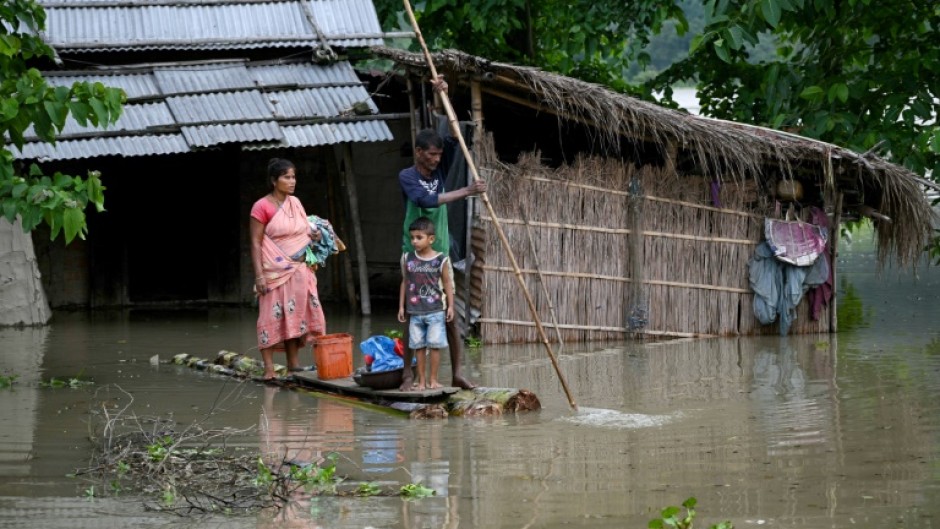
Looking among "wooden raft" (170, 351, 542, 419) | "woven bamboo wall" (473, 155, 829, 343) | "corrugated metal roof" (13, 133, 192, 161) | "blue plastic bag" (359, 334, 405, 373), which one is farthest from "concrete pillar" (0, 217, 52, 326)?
"blue plastic bag" (359, 334, 405, 373)

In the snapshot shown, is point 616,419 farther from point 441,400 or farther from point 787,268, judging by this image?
point 787,268

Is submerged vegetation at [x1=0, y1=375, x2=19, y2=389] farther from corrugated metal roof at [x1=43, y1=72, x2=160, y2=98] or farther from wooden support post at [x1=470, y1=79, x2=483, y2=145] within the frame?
corrugated metal roof at [x1=43, y1=72, x2=160, y2=98]

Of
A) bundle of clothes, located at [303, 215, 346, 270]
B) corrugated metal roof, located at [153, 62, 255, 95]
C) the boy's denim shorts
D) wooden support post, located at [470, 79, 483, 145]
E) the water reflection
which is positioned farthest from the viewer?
corrugated metal roof, located at [153, 62, 255, 95]

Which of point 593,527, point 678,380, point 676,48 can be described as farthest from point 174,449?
point 676,48

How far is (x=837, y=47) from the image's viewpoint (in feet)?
44.9

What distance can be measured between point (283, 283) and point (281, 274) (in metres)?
0.06

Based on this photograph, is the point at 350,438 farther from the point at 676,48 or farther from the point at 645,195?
the point at 676,48

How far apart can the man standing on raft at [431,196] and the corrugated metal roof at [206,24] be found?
5.86 m

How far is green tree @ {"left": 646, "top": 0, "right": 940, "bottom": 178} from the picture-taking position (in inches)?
474

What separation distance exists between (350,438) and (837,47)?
884cm

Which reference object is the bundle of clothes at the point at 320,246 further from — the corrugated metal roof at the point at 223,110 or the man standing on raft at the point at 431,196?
the corrugated metal roof at the point at 223,110

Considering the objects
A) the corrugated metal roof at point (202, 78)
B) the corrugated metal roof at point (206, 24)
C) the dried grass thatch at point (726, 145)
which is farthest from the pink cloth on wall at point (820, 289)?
the corrugated metal roof at point (202, 78)

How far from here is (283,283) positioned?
8820 mm

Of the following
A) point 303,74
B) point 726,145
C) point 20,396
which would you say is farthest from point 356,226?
point 20,396
